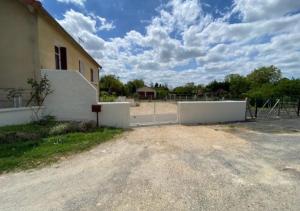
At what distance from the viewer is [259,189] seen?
382cm

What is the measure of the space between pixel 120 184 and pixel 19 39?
892 cm

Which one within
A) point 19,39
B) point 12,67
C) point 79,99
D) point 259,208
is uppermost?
point 19,39

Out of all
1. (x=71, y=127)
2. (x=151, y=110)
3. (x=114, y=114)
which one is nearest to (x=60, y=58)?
(x=114, y=114)

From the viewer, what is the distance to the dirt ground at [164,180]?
10.9 ft

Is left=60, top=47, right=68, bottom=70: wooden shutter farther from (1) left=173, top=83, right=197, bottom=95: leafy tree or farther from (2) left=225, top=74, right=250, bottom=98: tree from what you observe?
(2) left=225, top=74, right=250, bottom=98: tree

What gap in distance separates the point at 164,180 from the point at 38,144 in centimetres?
477

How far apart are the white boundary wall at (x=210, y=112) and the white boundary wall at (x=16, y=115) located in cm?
763

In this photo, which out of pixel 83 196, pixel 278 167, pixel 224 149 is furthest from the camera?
pixel 224 149

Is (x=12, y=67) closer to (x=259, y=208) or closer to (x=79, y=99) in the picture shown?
(x=79, y=99)

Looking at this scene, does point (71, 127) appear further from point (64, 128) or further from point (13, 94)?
point (13, 94)

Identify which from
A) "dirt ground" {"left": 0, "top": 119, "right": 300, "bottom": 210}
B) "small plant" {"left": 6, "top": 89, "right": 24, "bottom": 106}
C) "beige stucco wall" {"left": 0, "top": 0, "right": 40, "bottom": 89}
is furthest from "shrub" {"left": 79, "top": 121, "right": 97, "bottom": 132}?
"beige stucco wall" {"left": 0, "top": 0, "right": 40, "bottom": 89}

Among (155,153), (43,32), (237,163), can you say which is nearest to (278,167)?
(237,163)

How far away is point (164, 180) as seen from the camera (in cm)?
419

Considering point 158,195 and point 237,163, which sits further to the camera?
point 237,163
